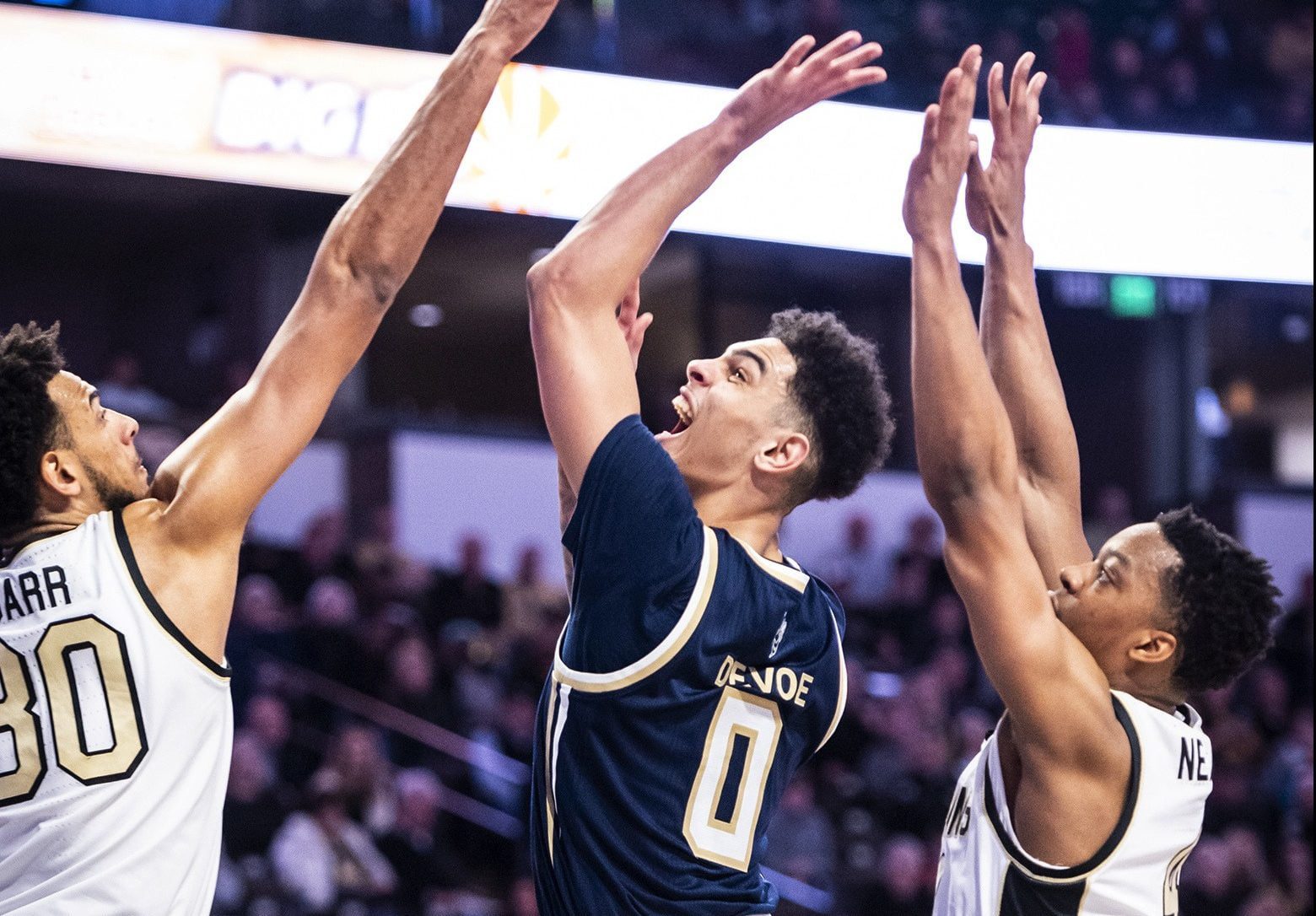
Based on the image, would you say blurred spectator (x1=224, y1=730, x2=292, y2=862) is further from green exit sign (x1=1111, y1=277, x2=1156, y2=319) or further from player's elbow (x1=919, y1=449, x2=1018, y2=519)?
green exit sign (x1=1111, y1=277, x2=1156, y2=319)

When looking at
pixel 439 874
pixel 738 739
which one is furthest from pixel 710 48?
pixel 738 739

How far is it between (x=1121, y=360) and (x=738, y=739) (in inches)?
544

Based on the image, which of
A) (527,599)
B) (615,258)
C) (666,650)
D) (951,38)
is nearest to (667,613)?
(666,650)

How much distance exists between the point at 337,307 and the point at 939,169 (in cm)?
128

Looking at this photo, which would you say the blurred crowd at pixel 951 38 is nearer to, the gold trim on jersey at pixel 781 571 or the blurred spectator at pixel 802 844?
the blurred spectator at pixel 802 844

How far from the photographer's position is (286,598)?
995 cm

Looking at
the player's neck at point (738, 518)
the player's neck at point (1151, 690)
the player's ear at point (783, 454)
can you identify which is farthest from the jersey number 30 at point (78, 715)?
the player's neck at point (1151, 690)

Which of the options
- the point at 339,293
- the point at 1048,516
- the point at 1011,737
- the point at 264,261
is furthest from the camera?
the point at 264,261

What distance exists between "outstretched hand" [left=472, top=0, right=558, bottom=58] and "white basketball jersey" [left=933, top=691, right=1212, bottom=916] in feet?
5.87

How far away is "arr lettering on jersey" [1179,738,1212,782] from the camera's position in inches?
117

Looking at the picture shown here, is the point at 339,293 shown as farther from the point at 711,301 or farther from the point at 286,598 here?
the point at 711,301

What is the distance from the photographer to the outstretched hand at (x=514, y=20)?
2920mm

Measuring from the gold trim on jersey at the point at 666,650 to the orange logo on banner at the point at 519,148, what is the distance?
7.07 metres

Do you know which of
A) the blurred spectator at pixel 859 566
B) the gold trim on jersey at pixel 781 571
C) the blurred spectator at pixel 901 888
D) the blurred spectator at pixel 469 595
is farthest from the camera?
the blurred spectator at pixel 859 566
